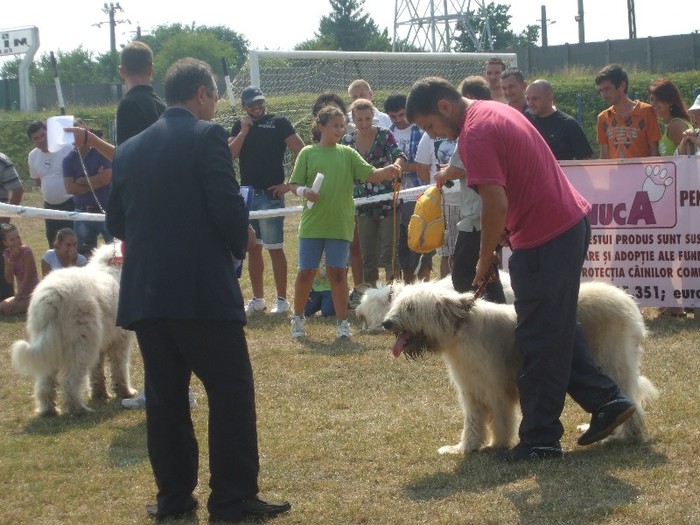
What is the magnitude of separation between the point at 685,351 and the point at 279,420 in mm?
3266

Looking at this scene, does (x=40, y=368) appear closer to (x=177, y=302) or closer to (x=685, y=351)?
(x=177, y=302)

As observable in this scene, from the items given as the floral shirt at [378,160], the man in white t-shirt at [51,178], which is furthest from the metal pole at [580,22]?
the floral shirt at [378,160]

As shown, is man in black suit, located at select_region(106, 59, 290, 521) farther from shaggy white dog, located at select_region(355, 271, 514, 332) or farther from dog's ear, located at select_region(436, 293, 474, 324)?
shaggy white dog, located at select_region(355, 271, 514, 332)

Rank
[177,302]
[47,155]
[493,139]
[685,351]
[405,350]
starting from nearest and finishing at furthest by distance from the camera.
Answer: [177,302]
[493,139]
[405,350]
[685,351]
[47,155]

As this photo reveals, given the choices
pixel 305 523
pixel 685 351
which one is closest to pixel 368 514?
pixel 305 523

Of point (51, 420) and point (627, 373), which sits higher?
point (627, 373)

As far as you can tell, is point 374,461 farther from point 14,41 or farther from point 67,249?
point 14,41

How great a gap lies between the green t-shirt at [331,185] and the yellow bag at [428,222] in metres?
1.98

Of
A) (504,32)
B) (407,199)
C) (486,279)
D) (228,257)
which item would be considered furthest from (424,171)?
(504,32)

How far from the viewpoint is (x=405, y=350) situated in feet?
17.9

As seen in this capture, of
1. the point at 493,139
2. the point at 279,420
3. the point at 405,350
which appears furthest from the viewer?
the point at 279,420

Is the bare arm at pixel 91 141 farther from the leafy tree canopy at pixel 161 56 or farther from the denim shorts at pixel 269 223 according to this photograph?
the leafy tree canopy at pixel 161 56

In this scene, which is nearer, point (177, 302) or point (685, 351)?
point (177, 302)

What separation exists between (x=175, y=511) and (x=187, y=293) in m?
1.05
